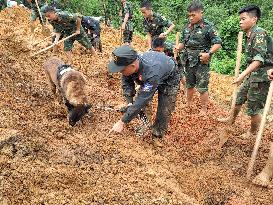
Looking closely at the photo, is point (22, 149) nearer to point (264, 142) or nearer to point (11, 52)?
point (264, 142)

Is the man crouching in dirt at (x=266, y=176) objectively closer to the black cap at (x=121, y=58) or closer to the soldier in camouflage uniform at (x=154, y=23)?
the black cap at (x=121, y=58)

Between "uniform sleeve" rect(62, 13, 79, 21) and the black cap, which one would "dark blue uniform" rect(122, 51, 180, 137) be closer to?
the black cap

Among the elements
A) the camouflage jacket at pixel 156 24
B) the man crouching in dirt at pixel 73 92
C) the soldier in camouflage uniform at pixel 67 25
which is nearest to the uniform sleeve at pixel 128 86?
the man crouching in dirt at pixel 73 92

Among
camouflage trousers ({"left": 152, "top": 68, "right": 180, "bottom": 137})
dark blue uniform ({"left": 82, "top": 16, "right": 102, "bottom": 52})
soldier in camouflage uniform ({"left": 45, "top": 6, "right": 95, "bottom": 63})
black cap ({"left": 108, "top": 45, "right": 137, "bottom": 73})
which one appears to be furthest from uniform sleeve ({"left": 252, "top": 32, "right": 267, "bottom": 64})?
dark blue uniform ({"left": 82, "top": 16, "right": 102, "bottom": 52})

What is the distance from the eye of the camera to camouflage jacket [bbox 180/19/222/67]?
6.46 meters

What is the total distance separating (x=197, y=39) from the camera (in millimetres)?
6570

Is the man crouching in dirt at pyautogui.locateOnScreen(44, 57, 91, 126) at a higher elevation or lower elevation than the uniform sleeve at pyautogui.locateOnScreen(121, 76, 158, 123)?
lower

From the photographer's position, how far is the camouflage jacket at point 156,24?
845 cm

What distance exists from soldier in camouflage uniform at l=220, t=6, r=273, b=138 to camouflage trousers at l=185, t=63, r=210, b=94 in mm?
928

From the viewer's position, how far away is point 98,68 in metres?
9.30

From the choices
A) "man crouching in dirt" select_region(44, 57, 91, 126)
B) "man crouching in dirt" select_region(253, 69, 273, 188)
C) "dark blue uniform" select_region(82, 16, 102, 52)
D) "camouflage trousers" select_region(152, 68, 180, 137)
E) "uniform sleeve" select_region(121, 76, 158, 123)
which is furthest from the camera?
"dark blue uniform" select_region(82, 16, 102, 52)

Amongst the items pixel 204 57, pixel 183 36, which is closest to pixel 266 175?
pixel 204 57

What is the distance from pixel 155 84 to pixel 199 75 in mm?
2330

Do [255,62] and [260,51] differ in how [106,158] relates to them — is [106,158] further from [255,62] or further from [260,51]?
[260,51]
